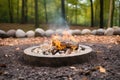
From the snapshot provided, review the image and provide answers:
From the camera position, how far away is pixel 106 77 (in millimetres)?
4184

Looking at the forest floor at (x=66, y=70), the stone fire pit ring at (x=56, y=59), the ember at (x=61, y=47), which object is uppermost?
the ember at (x=61, y=47)

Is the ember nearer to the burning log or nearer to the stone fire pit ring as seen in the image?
the burning log

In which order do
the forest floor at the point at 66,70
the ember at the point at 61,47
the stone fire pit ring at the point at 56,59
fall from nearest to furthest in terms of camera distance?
the forest floor at the point at 66,70
the stone fire pit ring at the point at 56,59
the ember at the point at 61,47

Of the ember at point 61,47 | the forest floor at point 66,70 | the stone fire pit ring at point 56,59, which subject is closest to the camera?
the forest floor at point 66,70

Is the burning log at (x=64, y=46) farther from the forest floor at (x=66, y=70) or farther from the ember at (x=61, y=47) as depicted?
the forest floor at (x=66, y=70)

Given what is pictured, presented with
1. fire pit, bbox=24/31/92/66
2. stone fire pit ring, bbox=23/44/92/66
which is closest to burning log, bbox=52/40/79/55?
fire pit, bbox=24/31/92/66

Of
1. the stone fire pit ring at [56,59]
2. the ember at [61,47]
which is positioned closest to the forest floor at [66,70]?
the stone fire pit ring at [56,59]

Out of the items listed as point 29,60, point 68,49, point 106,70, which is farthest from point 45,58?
point 106,70

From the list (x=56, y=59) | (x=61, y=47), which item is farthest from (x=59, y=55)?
(x=61, y=47)

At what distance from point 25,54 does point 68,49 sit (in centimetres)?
125

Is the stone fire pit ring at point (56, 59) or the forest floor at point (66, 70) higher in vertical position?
the stone fire pit ring at point (56, 59)

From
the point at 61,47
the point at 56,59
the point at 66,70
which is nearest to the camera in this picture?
the point at 66,70

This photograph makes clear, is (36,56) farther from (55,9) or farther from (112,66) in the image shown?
(55,9)

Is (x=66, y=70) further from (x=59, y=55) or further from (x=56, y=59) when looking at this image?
(x=59, y=55)
